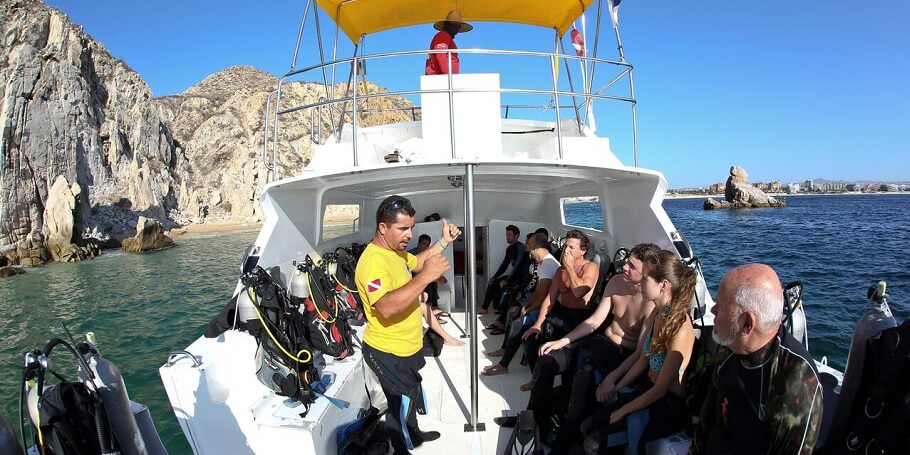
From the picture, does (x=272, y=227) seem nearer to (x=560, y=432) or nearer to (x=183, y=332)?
(x=560, y=432)

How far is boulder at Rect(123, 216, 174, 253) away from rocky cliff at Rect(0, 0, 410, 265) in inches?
77.8

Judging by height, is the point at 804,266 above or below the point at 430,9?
below

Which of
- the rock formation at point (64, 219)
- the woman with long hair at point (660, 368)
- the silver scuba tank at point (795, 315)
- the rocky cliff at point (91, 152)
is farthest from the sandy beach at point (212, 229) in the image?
the silver scuba tank at point (795, 315)

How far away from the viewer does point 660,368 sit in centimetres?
262

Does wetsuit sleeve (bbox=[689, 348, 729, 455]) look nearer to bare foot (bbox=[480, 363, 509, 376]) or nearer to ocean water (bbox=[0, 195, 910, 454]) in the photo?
bare foot (bbox=[480, 363, 509, 376])

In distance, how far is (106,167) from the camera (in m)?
40.4

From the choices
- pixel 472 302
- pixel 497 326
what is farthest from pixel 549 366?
pixel 497 326

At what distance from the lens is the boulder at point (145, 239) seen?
2911 cm

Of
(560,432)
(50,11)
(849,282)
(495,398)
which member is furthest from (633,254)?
(50,11)

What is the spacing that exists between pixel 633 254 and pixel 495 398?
73.0 inches

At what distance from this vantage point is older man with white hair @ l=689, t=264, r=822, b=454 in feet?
4.75

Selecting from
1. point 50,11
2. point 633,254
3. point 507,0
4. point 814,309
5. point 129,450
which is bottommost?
point 814,309

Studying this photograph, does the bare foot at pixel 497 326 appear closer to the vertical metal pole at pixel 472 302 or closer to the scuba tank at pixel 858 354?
the vertical metal pole at pixel 472 302

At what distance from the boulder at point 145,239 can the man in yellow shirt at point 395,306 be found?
3236 cm
